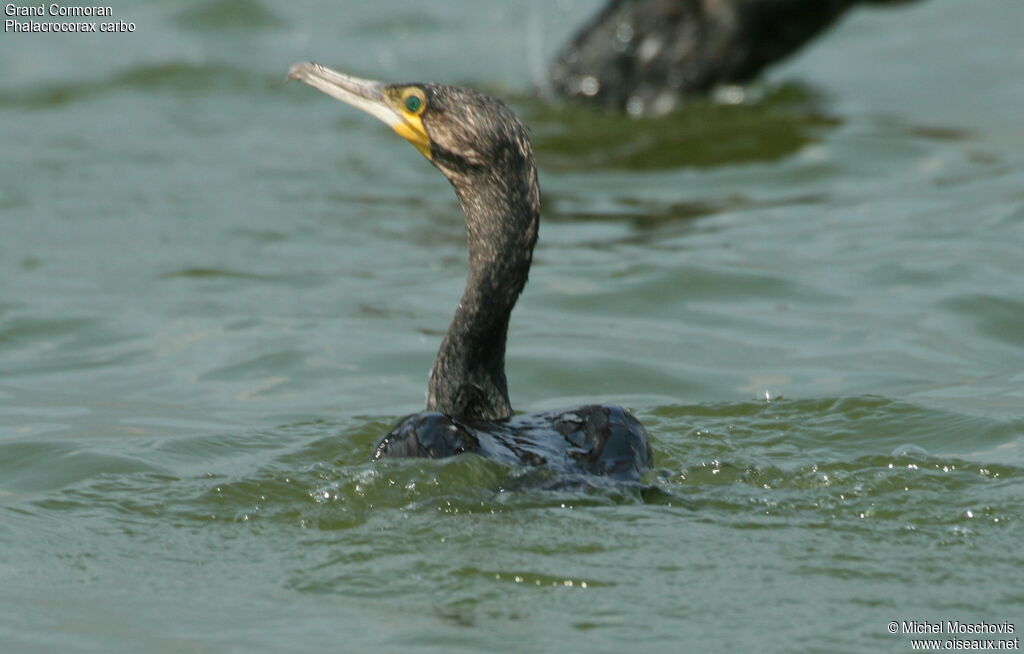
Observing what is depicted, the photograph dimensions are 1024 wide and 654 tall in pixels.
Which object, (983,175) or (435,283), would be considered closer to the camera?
(435,283)

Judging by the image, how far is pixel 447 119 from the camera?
18.7 feet

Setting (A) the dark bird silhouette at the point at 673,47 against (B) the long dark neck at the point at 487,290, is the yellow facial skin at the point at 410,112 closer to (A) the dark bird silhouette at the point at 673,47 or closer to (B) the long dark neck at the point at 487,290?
(B) the long dark neck at the point at 487,290

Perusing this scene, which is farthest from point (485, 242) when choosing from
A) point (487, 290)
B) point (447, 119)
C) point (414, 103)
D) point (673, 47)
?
point (673, 47)

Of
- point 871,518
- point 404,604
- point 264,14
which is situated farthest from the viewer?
point 264,14

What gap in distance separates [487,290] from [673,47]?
8435 millimetres

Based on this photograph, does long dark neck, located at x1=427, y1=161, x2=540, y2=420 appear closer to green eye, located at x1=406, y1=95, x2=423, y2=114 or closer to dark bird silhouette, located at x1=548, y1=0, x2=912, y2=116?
green eye, located at x1=406, y1=95, x2=423, y2=114

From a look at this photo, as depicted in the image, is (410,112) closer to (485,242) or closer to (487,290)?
(485,242)

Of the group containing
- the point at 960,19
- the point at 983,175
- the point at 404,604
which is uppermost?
the point at 960,19

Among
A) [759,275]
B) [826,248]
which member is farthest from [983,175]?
[759,275]

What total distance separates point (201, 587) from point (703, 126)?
931 cm

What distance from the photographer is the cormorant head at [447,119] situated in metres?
5.61

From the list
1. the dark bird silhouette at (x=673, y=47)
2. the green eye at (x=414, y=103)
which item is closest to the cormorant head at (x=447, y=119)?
the green eye at (x=414, y=103)

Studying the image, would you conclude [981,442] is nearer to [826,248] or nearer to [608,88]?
[826,248]

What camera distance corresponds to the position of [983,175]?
11867 millimetres
